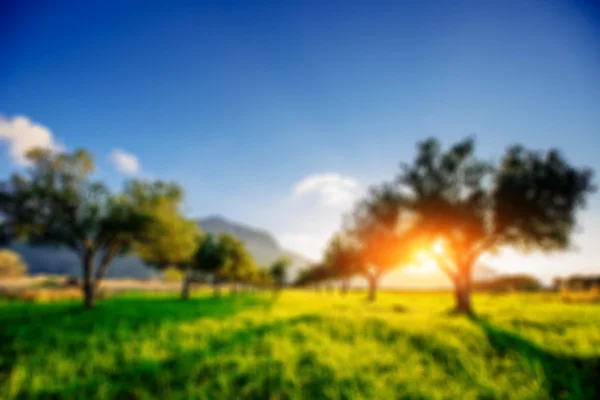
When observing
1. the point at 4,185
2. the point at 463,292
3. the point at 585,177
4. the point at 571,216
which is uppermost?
the point at 585,177

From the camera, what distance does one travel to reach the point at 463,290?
1870cm

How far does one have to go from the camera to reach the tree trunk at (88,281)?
17.1 metres

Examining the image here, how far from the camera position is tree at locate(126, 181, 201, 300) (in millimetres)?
17453

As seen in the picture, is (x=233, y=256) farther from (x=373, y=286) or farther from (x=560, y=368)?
(x=560, y=368)

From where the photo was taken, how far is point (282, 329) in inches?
384

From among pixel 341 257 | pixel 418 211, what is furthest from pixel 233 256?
pixel 418 211

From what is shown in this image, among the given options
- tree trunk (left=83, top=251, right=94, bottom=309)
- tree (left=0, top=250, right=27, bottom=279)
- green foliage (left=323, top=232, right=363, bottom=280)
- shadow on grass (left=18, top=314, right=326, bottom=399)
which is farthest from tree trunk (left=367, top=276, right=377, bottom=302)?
tree (left=0, top=250, right=27, bottom=279)

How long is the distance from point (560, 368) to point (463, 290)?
14.4 metres

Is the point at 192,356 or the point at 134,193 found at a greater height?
the point at 134,193

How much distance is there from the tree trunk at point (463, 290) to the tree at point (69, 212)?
23966 millimetres

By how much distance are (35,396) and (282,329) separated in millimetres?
6924

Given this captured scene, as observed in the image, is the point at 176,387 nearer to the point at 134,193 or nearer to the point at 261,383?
the point at 261,383

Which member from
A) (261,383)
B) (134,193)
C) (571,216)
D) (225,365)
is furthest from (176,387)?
(571,216)

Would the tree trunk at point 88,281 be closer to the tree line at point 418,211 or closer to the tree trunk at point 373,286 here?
the tree line at point 418,211
